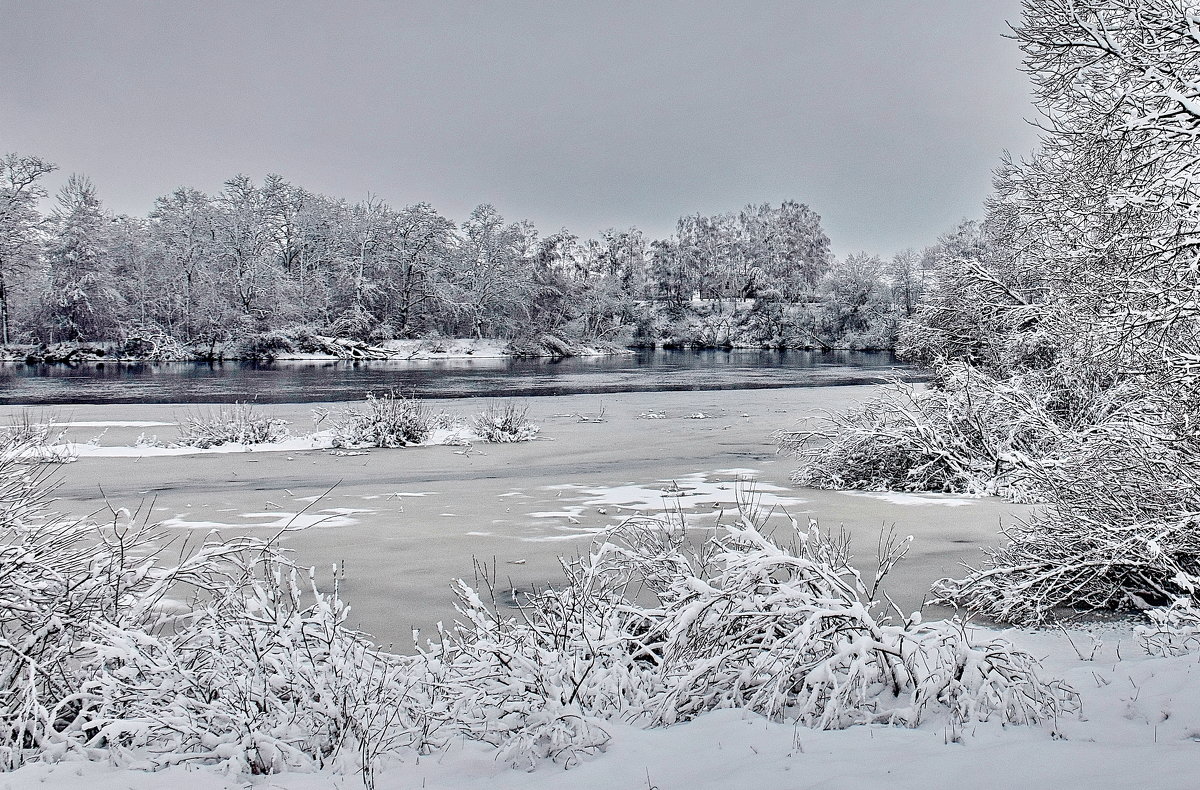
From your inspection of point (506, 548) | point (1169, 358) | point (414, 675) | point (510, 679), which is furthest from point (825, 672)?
point (506, 548)

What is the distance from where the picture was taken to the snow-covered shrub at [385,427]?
15.9m

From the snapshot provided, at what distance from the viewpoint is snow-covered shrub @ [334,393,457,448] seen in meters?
15.9

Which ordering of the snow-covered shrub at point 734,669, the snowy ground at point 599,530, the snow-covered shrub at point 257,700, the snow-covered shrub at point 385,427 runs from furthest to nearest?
the snow-covered shrub at point 385,427 → the snow-covered shrub at point 734,669 → the snow-covered shrub at point 257,700 → the snowy ground at point 599,530

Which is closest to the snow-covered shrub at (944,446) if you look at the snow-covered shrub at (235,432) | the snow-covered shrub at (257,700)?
the snow-covered shrub at (257,700)

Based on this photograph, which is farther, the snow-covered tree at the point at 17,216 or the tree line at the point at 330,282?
the tree line at the point at 330,282

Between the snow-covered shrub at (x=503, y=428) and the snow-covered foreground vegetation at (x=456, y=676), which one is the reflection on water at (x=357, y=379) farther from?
the snow-covered foreground vegetation at (x=456, y=676)

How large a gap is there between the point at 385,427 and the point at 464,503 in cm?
641

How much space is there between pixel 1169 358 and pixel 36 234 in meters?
60.2

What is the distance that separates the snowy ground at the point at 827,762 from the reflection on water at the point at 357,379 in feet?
85.1

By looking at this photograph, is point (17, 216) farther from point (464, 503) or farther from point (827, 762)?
point (827, 762)

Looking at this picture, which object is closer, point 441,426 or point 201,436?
point 201,436

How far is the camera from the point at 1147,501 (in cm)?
562

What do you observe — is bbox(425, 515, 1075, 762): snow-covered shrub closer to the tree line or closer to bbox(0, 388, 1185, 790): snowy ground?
bbox(0, 388, 1185, 790): snowy ground

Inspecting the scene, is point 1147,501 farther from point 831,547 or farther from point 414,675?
point 414,675
